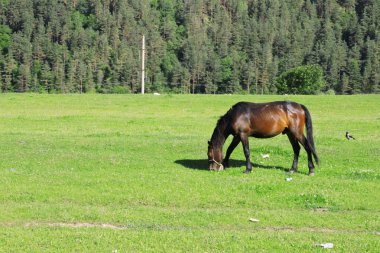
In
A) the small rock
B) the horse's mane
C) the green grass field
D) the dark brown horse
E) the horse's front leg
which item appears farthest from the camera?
the horse's mane

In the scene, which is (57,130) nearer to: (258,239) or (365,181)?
(365,181)

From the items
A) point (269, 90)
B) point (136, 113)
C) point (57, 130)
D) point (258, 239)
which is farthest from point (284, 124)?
point (269, 90)

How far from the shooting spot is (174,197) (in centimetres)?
1353

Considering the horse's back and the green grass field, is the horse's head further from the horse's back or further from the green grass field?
the horse's back

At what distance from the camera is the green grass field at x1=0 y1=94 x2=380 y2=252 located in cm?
977

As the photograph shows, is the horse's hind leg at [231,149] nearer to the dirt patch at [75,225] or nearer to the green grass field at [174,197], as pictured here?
the green grass field at [174,197]

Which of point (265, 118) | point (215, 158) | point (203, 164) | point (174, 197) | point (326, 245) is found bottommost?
point (203, 164)

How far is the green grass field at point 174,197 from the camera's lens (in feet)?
32.0

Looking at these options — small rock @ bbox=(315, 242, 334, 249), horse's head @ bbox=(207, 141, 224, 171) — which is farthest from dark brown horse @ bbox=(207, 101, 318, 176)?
small rock @ bbox=(315, 242, 334, 249)

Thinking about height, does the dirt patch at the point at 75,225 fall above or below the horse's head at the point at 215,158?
below

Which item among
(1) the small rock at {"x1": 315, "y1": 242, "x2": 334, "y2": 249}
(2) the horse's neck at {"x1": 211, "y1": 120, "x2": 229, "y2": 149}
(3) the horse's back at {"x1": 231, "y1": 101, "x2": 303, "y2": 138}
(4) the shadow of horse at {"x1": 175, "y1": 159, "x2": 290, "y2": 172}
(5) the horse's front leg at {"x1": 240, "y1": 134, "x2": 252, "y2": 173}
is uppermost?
(3) the horse's back at {"x1": 231, "y1": 101, "x2": 303, "y2": 138}

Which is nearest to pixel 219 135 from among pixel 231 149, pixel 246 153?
pixel 231 149

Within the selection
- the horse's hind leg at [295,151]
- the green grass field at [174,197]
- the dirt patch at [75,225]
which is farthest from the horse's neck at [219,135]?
the dirt patch at [75,225]

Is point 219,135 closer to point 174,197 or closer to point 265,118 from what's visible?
point 265,118
